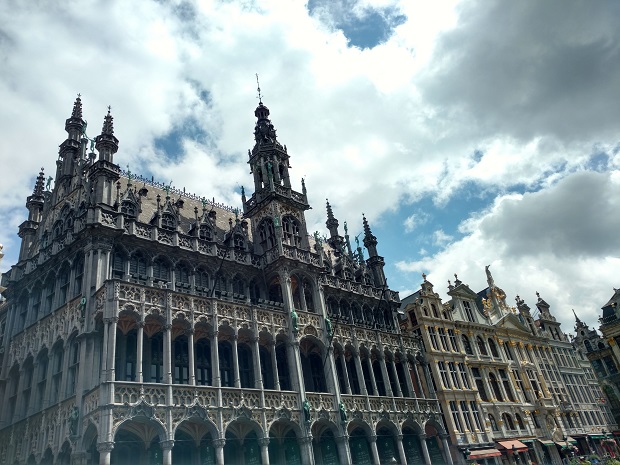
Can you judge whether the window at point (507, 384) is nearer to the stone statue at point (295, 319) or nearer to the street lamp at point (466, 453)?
the street lamp at point (466, 453)

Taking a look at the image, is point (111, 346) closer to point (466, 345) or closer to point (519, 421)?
point (466, 345)

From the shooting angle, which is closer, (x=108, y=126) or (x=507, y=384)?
(x=108, y=126)

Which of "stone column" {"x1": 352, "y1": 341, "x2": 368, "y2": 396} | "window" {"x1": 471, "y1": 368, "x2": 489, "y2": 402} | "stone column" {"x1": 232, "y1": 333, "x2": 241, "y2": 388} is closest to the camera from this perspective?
"stone column" {"x1": 232, "y1": 333, "x2": 241, "y2": 388}

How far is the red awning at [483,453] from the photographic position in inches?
1889

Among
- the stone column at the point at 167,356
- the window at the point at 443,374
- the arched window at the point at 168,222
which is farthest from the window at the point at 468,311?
the stone column at the point at 167,356

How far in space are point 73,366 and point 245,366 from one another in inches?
462

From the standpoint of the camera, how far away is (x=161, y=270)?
37281 millimetres

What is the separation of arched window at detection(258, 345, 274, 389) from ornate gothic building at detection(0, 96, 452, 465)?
0.11m

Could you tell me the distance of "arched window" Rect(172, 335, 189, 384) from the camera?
33.6 meters

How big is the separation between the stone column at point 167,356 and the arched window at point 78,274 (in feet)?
25.0

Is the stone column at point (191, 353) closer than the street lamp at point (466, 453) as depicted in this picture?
Yes

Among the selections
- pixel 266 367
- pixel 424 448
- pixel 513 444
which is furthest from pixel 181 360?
pixel 513 444

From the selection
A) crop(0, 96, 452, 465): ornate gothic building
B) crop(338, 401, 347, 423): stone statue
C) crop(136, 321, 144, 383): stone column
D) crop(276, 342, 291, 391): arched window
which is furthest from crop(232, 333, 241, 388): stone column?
crop(338, 401, 347, 423): stone statue

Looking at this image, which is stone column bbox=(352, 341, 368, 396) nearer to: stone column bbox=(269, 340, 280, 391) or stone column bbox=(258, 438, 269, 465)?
stone column bbox=(269, 340, 280, 391)
